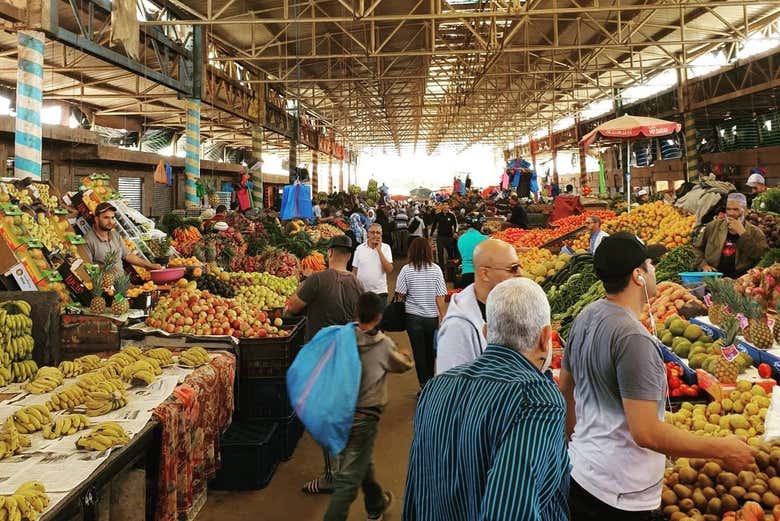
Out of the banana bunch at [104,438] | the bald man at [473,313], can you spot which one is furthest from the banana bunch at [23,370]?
the bald man at [473,313]

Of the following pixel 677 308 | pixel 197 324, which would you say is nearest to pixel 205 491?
pixel 197 324

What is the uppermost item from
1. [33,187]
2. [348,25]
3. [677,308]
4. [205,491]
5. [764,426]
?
[348,25]

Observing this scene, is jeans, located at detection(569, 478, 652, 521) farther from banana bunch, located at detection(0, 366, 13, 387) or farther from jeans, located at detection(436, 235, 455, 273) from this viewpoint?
jeans, located at detection(436, 235, 455, 273)

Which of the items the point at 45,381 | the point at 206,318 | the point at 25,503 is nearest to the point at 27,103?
the point at 206,318

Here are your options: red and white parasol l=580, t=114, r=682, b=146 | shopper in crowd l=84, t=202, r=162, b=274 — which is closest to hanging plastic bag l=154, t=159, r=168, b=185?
shopper in crowd l=84, t=202, r=162, b=274

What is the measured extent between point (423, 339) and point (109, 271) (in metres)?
2.93

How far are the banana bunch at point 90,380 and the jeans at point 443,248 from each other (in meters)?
9.85

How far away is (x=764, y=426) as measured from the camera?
274 cm

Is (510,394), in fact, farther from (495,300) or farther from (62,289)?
(62,289)

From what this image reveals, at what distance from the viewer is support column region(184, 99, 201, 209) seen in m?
13.6

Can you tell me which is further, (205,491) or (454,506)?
(205,491)

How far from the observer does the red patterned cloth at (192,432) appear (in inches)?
126

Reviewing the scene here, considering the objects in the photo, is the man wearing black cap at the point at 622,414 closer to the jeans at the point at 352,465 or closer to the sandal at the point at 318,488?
the jeans at the point at 352,465

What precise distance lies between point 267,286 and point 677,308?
4245 millimetres
